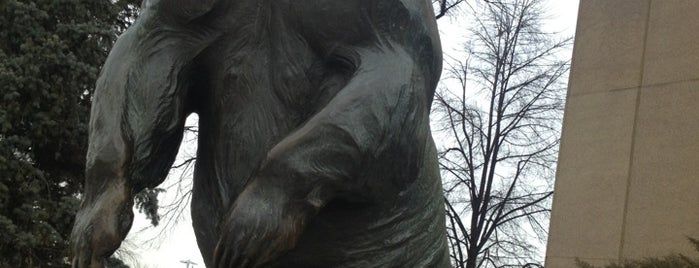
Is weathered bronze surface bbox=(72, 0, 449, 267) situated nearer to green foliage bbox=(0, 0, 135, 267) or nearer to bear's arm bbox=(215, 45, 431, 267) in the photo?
bear's arm bbox=(215, 45, 431, 267)

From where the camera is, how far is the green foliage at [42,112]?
14.1m

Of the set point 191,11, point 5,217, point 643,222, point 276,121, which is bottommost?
point 276,121

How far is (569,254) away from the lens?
12.6 meters

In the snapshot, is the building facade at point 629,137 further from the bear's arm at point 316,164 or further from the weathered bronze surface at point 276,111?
the bear's arm at point 316,164

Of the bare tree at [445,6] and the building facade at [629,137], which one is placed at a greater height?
the bare tree at [445,6]

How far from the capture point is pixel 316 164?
1811 millimetres

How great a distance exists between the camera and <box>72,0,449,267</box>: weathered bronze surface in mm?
1885

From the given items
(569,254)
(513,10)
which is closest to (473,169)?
(513,10)

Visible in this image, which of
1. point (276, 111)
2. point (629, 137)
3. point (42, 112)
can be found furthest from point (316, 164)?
point (42, 112)

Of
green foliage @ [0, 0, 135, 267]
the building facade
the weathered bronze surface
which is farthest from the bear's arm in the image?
green foliage @ [0, 0, 135, 267]

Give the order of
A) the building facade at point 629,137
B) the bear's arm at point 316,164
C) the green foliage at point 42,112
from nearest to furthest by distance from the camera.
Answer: the bear's arm at point 316,164 < the building facade at point 629,137 < the green foliage at point 42,112

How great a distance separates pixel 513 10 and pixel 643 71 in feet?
26.1

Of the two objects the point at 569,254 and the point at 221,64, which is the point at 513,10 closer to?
the point at 569,254

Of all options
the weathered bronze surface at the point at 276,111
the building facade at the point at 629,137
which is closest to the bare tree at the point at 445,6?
the building facade at the point at 629,137
